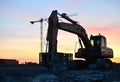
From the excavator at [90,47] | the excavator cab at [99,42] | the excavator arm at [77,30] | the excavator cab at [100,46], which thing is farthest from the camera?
the excavator cab at [99,42]

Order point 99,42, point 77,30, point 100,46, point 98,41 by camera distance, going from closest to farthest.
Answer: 1. point 77,30
2. point 100,46
3. point 99,42
4. point 98,41

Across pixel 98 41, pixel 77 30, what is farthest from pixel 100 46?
pixel 77 30

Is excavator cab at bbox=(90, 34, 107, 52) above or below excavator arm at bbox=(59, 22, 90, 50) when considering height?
below

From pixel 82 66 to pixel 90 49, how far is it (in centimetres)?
232

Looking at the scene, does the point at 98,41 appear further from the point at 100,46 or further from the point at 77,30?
the point at 77,30

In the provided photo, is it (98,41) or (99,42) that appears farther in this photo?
(98,41)

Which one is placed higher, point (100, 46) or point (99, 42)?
point (99, 42)

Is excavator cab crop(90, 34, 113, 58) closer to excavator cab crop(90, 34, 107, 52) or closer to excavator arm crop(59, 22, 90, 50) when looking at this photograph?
excavator cab crop(90, 34, 107, 52)

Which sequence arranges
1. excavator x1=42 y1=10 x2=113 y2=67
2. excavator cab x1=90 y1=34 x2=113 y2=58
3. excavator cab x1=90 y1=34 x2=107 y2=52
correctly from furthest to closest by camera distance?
excavator cab x1=90 y1=34 x2=107 y2=52 → excavator cab x1=90 y1=34 x2=113 y2=58 → excavator x1=42 y1=10 x2=113 y2=67

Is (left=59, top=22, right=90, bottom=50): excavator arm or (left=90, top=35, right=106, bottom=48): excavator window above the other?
(left=59, top=22, right=90, bottom=50): excavator arm

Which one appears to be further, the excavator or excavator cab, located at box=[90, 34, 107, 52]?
excavator cab, located at box=[90, 34, 107, 52]

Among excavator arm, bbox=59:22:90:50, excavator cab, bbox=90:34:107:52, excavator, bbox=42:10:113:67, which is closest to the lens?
excavator arm, bbox=59:22:90:50

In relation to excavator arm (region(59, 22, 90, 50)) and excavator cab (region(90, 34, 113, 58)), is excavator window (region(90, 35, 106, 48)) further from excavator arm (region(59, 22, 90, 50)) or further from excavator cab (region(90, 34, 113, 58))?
excavator arm (region(59, 22, 90, 50))

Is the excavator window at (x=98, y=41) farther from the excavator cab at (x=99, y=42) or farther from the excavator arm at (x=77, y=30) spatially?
the excavator arm at (x=77, y=30)
